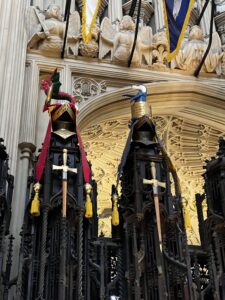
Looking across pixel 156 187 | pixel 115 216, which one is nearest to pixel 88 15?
pixel 156 187

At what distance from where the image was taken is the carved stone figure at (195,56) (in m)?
13.2

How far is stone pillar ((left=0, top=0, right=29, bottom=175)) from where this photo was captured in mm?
9888

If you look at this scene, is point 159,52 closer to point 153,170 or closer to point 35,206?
point 153,170

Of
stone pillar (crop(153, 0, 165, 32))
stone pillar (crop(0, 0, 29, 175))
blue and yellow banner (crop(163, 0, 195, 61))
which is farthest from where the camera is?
stone pillar (crop(153, 0, 165, 32))

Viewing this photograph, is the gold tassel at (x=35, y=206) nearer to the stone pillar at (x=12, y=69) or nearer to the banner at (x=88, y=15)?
the stone pillar at (x=12, y=69)

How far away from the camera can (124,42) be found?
12906 mm

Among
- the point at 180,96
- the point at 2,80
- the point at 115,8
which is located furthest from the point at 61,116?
the point at 115,8

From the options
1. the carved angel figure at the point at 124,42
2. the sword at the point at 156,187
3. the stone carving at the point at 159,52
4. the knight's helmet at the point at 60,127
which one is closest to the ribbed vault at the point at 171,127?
the stone carving at the point at 159,52

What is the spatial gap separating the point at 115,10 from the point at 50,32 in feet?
9.27

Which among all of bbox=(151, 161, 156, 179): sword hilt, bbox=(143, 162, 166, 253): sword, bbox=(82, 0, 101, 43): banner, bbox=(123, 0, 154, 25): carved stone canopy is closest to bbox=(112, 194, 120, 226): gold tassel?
bbox=(143, 162, 166, 253): sword

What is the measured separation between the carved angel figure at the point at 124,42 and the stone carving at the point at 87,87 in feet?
2.43

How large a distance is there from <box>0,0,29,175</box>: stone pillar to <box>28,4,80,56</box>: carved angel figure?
0.28m

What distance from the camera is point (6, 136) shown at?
32.0 ft

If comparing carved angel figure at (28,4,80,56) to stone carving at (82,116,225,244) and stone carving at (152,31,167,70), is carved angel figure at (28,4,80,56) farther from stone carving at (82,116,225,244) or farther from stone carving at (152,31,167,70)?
stone carving at (82,116,225,244)
